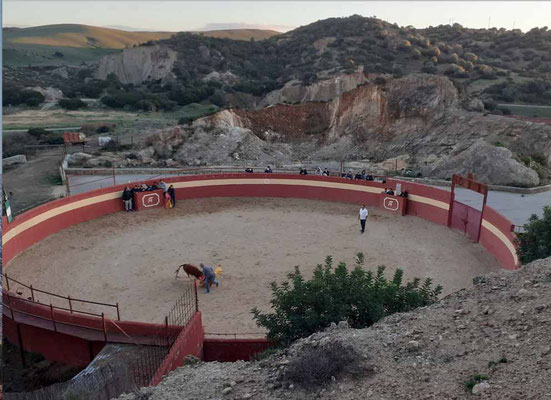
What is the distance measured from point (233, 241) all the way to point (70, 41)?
537 feet

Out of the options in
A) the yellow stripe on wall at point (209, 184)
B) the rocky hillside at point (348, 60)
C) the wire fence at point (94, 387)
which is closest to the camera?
the wire fence at point (94, 387)

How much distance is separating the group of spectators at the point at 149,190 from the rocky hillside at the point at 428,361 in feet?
49.7

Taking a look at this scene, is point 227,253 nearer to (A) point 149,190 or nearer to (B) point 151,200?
(B) point 151,200

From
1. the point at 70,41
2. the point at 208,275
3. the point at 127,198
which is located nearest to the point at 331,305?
the point at 208,275

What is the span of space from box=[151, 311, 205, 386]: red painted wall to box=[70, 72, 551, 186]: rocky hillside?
21.2m

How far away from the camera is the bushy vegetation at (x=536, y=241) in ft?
40.9

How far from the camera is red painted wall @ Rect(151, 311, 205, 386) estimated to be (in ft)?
28.2

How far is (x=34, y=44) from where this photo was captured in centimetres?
14400

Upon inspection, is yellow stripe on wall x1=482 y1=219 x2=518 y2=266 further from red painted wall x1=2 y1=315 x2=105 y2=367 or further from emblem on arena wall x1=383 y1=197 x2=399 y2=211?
red painted wall x1=2 y1=315 x2=105 y2=367

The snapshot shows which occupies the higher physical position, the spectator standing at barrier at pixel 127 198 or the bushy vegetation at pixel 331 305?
the bushy vegetation at pixel 331 305

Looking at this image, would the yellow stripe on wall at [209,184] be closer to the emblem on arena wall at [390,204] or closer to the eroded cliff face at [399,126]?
the emblem on arena wall at [390,204]

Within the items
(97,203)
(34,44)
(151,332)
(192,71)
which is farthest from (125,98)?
(34,44)

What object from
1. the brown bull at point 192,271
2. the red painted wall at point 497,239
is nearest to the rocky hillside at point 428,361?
the brown bull at point 192,271

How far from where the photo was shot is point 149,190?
76.1 feet
